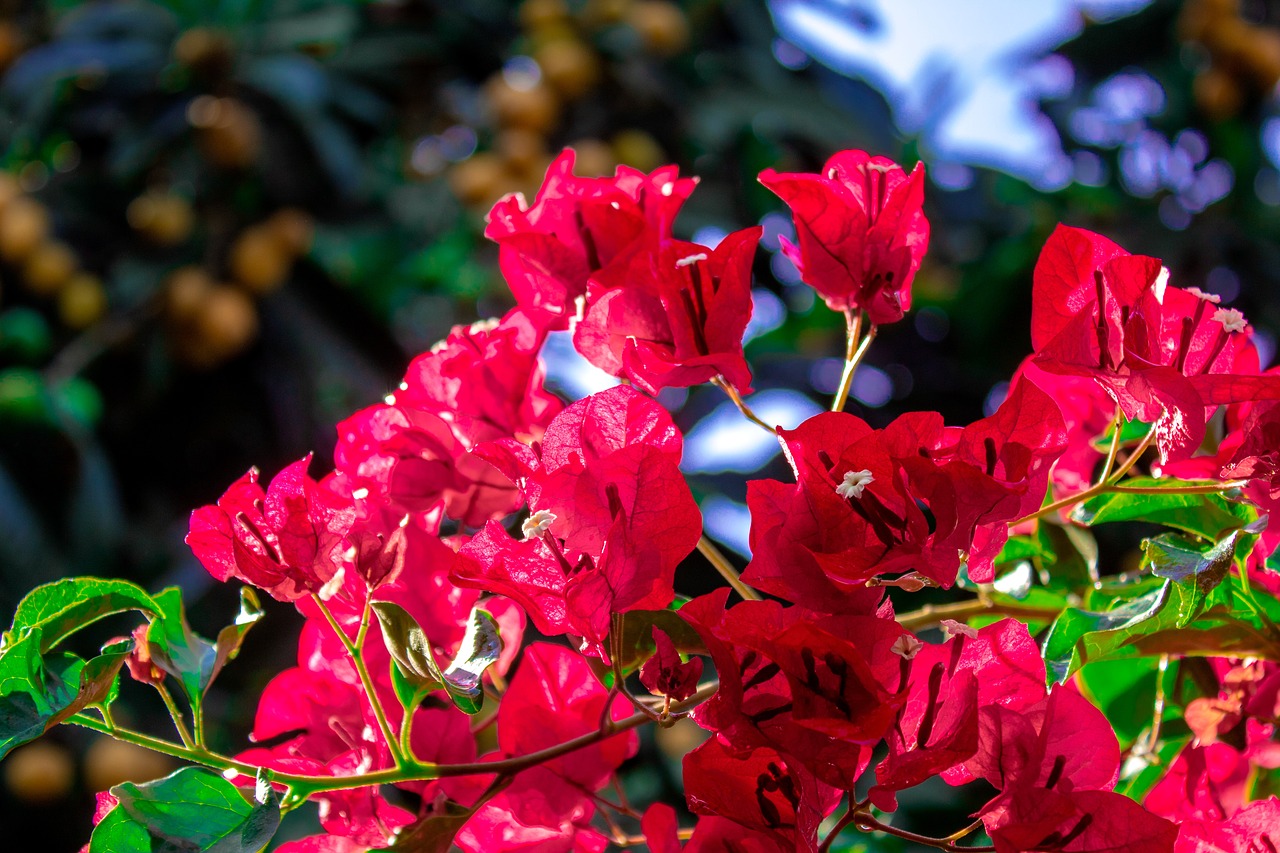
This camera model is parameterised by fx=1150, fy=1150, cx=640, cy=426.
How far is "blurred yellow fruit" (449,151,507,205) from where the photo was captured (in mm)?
1352

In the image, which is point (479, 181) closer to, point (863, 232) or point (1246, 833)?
point (863, 232)

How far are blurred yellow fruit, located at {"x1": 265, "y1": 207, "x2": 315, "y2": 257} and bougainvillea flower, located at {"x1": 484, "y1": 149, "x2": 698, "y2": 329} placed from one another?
0.99 m

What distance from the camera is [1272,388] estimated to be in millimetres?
268

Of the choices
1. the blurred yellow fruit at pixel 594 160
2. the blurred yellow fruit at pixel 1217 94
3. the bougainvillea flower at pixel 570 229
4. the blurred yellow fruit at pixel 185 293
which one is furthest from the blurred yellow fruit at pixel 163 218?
the blurred yellow fruit at pixel 1217 94

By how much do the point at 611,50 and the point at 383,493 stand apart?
1277 mm

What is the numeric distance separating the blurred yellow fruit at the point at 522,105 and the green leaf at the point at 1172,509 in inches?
47.0

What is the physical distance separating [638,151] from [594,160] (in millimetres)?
73

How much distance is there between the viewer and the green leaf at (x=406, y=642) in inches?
10.8

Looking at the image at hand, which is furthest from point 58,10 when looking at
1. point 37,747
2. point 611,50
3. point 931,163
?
point 931,163

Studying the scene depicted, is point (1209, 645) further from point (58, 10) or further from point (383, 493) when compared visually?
point (58, 10)

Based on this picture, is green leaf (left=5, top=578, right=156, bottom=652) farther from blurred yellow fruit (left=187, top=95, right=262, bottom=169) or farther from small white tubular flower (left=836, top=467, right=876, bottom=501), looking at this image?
blurred yellow fruit (left=187, top=95, right=262, bottom=169)

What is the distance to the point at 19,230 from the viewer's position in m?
1.24

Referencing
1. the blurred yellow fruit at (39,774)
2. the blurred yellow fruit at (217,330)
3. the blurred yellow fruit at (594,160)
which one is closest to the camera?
the blurred yellow fruit at (39,774)

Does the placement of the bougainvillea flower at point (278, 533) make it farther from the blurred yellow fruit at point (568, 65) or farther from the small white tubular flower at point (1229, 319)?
the blurred yellow fruit at point (568, 65)
